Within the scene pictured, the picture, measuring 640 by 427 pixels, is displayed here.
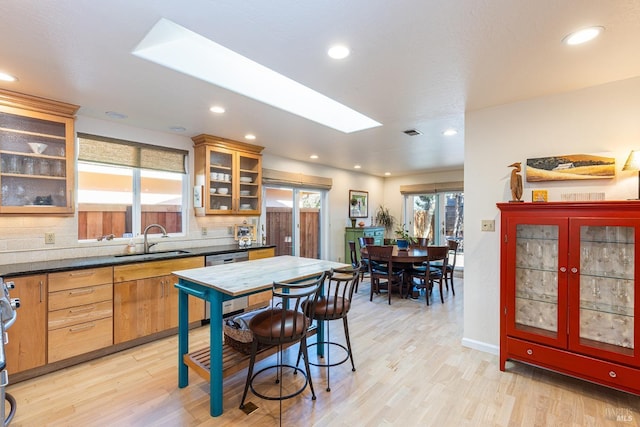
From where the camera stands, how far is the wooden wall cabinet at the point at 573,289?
2145 mm

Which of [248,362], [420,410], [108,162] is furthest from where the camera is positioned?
[108,162]

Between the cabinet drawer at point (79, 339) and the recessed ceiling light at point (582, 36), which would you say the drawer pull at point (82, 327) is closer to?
the cabinet drawer at point (79, 339)

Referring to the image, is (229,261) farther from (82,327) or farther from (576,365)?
(576,365)

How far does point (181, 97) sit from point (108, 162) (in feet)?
4.71

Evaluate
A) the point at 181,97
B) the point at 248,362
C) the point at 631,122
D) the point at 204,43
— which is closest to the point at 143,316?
the point at 248,362

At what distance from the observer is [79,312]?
2686 millimetres

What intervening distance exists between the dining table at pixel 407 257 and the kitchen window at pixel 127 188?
9.97 ft

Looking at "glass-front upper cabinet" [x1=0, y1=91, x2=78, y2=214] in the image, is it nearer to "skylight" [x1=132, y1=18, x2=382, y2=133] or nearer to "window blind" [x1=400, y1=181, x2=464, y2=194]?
"skylight" [x1=132, y1=18, x2=382, y2=133]

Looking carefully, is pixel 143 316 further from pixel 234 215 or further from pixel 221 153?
pixel 221 153

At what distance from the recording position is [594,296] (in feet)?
7.68

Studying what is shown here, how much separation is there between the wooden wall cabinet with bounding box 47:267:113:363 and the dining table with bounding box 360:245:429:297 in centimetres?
347

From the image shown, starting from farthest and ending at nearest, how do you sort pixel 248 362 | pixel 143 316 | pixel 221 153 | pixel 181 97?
pixel 221 153 < pixel 143 316 < pixel 181 97 < pixel 248 362

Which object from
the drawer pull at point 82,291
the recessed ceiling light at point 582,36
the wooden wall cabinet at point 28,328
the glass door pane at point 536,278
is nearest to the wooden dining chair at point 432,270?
the glass door pane at point 536,278

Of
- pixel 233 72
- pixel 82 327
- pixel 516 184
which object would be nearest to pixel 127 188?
pixel 82 327
